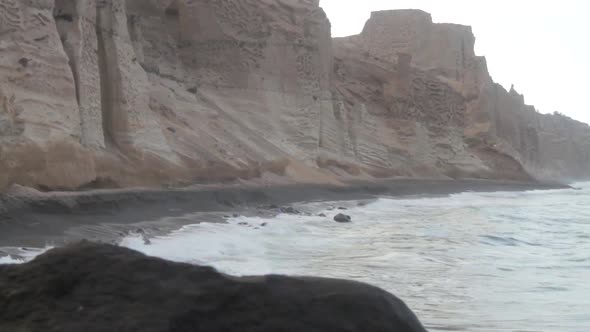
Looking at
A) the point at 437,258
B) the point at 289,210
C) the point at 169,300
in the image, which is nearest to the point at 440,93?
the point at 289,210

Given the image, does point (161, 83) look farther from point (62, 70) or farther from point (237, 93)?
point (62, 70)

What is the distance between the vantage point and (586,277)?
6504mm

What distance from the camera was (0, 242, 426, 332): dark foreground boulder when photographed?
219cm

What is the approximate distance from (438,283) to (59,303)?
420cm

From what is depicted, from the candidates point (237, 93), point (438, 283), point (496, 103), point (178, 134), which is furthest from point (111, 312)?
point (496, 103)

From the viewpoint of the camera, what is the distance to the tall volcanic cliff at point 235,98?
30.5 ft

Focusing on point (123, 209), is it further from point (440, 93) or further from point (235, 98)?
point (440, 93)

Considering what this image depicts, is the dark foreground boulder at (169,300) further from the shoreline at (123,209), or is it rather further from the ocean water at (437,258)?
the shoreline at (123,209)

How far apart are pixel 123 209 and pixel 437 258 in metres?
3.82

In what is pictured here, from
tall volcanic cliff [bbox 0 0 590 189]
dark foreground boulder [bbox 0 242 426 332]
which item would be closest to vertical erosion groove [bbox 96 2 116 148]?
tall volcanic cliff [bbox 0 0 590 189]

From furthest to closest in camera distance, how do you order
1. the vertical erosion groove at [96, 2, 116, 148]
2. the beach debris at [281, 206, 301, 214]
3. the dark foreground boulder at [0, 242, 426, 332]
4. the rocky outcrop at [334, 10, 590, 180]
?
the rocky outcrop at [334, 10, 590, 180]
the beach debris at [281, 206, 301, 214]
the vertical erosion groove at [96, 2, 116, 148]
the dark foreground boulder at [0, 242, 426, 332]

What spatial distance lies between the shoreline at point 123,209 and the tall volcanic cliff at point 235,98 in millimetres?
451

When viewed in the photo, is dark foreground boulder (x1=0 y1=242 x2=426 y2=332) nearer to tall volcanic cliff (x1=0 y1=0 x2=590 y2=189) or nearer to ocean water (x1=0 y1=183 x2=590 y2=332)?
ocean water (x1=0 y1=183 x2=590 y2=332)

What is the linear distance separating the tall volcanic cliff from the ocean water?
2.12m
